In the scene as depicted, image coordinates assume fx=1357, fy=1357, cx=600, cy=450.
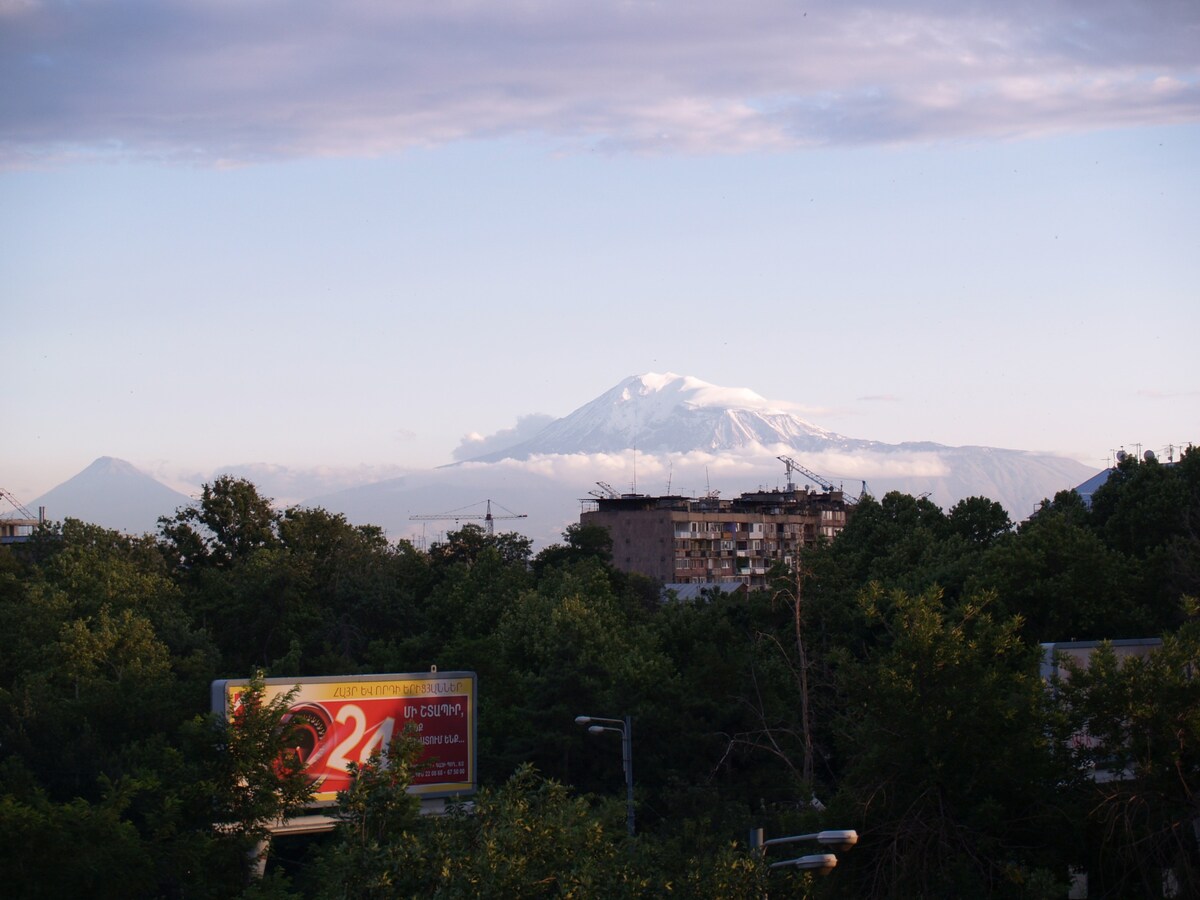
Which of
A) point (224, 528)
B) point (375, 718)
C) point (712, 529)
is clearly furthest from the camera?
point (712, 529)

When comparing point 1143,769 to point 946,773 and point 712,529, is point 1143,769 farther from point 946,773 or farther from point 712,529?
point 712,529

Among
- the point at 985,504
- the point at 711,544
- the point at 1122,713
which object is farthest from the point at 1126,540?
the point at 711,544

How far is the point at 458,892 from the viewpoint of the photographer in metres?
15.2

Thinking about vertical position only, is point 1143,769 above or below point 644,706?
above

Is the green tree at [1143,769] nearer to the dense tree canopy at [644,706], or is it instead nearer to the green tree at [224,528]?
the dense tree canopy at [644,706]

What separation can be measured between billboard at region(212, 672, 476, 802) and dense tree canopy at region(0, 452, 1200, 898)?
196 cm

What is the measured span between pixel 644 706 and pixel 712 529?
12359 centimetres

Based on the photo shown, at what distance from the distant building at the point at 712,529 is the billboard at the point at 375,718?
113513 millimetres

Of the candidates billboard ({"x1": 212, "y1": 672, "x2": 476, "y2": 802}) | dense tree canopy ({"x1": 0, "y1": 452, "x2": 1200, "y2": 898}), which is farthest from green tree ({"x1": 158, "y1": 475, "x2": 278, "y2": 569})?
billboard ({"x1": 212, "y1": 672, "x2": 476, "y2": 802})

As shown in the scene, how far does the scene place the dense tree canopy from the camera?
816 inches

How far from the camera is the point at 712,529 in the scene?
165m

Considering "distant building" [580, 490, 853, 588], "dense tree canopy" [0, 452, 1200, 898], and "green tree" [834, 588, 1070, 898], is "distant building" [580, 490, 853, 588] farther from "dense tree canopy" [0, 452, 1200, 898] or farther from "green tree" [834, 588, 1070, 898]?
"green tree" [834, 588, 1070, 898]

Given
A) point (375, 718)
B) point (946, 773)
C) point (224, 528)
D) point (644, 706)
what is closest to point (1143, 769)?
point (946, 773)

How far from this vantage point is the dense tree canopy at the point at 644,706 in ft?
68.0
